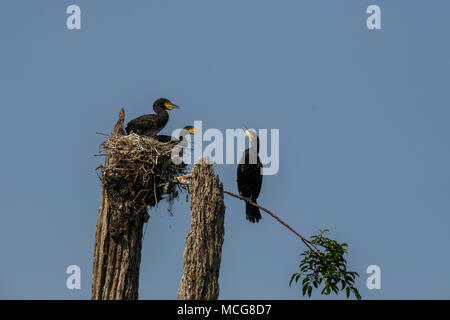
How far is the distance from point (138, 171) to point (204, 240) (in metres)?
2.82

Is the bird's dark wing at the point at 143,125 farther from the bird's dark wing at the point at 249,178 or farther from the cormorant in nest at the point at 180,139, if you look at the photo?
the bird's dark wing at the point at 249,178

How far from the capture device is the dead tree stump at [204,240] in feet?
31.0

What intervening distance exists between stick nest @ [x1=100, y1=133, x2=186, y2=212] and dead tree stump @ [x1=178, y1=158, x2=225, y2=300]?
210cm

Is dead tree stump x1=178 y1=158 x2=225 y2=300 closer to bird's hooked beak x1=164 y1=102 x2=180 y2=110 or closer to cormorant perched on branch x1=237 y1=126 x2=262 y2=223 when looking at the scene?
cormorant perched on branch x1=237 y1=126 x2=262 y2=223

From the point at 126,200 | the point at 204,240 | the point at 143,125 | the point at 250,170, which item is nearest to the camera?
the point at 204,240

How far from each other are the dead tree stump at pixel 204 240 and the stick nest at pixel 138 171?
82.7 inches

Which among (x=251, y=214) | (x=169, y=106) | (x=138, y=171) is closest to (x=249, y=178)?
(x=251, y=214)

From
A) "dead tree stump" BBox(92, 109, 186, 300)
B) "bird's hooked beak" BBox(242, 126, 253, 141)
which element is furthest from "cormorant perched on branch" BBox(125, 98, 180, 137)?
"bird's hooked beak" BBox(242, 126, 253, 141)

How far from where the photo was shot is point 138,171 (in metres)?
12.0

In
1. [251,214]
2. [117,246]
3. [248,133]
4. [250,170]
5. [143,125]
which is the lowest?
[117,246]

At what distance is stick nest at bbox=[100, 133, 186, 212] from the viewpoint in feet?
38.7

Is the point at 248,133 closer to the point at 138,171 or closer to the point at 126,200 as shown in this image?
the point at 138,171
